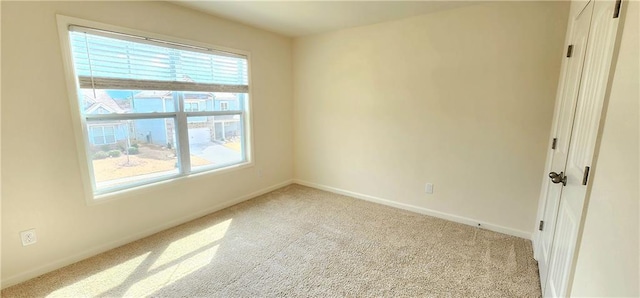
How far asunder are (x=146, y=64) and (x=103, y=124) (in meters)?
0.65

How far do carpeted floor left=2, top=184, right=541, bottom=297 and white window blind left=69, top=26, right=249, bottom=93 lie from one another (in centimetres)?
148

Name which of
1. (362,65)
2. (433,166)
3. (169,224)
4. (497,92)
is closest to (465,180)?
(433,166)

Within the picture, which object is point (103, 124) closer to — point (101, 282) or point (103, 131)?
point (103, 131)

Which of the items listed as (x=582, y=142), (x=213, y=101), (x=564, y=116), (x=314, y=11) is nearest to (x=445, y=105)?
(x=564, y=116)

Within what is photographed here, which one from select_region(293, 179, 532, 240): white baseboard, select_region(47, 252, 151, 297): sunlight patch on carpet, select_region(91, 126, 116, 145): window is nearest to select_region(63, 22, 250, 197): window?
select_region(91, 126, 116, 145): window

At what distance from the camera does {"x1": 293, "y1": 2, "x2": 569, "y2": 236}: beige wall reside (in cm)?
247

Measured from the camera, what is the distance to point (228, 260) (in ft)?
7.45

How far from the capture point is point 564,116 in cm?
194

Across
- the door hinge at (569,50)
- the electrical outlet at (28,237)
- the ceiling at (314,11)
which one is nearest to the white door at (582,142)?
the door hinge at (569,50)

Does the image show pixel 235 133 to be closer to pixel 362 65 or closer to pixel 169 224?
pixel 169 224

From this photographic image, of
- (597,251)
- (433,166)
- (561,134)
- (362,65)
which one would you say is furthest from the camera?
(362,65)

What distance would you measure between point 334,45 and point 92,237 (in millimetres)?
3308

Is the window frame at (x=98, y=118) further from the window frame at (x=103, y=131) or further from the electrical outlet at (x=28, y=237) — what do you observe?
the electrical outlet at (x=28, y=237)

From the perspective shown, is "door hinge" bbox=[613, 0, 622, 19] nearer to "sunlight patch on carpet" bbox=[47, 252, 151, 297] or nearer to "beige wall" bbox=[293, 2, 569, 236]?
"beige wall" bbox=[293, 2, 569, 236]
